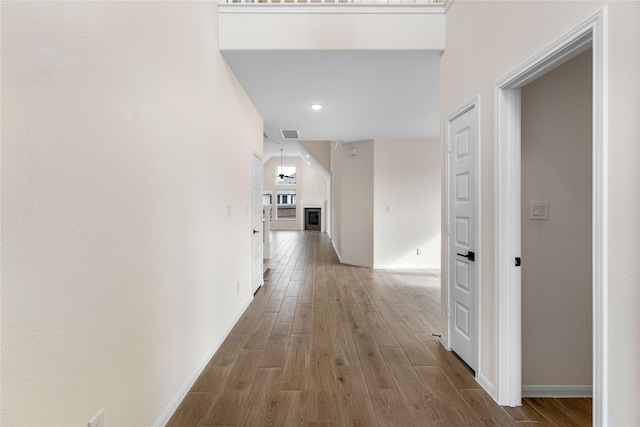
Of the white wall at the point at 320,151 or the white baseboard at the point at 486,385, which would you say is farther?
the white wall at the point at 320,151

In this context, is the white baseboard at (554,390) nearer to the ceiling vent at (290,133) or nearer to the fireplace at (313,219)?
the ceiling vent at (290,133)

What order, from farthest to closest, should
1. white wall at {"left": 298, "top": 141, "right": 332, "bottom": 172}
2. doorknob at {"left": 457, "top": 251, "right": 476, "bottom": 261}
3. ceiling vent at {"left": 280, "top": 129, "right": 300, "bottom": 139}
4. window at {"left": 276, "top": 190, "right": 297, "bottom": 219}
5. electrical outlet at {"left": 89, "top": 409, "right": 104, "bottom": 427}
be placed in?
window at {"left": 276, "top": 190, "right": 297, "bottom": 219} < white wall at {"left": 298, "top": 141, "right": 332, "bottom": 172} < ceiling vent at {"left": 280, "top": 129, "right": 300, "bottom": 139} < doorknob at {"left": 457, "top": 251, "right": 476, "bottom": 261} < electrical outlet at {"left": 89, "top": 409, "right": 104, "bottom": 427}

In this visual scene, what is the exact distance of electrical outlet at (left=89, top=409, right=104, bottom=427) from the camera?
1.16m

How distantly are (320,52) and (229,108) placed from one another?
101 cm

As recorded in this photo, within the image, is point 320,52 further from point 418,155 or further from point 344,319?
point 418,155

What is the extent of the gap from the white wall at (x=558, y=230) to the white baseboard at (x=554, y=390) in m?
0.03

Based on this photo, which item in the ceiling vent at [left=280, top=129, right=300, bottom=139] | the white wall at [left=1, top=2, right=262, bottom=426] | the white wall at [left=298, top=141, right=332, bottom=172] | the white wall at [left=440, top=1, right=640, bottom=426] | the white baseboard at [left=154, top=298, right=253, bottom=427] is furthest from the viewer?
the white wall at [left=298, top=141, right=332, bottom=172]

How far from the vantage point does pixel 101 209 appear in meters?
1.20

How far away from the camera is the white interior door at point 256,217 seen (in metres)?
4.05

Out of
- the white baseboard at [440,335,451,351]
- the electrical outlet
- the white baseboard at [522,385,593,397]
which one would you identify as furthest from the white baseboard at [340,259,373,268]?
the electrical outlet

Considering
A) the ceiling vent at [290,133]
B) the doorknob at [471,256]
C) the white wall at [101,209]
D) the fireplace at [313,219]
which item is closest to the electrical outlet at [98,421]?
the white wall at [101,209]

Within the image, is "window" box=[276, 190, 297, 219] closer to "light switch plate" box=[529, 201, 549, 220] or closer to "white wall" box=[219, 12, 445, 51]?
"white wall" box=[219, 12, 445, 51]

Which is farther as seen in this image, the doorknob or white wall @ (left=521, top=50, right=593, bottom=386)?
the doorknob

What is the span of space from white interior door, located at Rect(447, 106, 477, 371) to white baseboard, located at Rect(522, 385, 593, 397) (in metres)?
0.33
